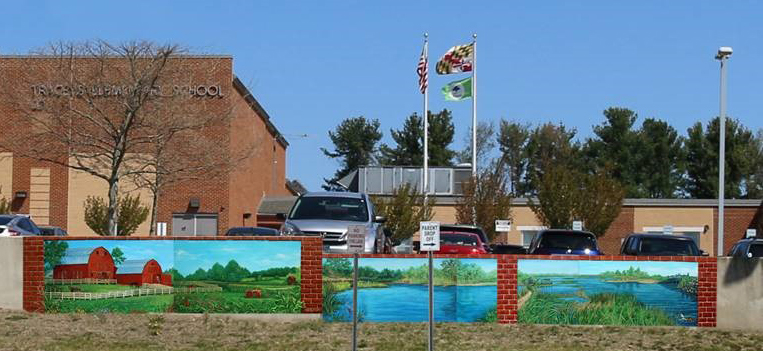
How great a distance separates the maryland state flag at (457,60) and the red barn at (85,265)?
1155 inches

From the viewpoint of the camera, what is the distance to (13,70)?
41.5m

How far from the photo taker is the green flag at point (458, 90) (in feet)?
160

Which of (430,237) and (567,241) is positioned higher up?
A: (430,237)

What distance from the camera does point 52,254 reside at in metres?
20.7

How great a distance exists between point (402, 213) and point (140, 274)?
28250mm

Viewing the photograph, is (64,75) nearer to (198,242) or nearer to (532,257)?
(198,242)

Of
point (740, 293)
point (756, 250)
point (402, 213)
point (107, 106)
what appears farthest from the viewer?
point (402, 213)

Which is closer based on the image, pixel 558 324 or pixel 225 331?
pixel 225 331

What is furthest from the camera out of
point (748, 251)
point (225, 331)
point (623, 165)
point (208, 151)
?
point (623, 165)

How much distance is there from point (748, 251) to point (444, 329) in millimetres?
10211

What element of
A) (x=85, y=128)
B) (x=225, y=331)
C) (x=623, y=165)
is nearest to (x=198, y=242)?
(x=225, y=331)

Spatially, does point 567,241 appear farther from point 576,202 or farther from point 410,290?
point 576,202

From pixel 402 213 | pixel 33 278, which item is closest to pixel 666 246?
pixel 33 278

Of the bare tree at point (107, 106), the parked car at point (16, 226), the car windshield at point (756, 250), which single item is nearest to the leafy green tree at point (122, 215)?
the bare tree at point (107, 106)
